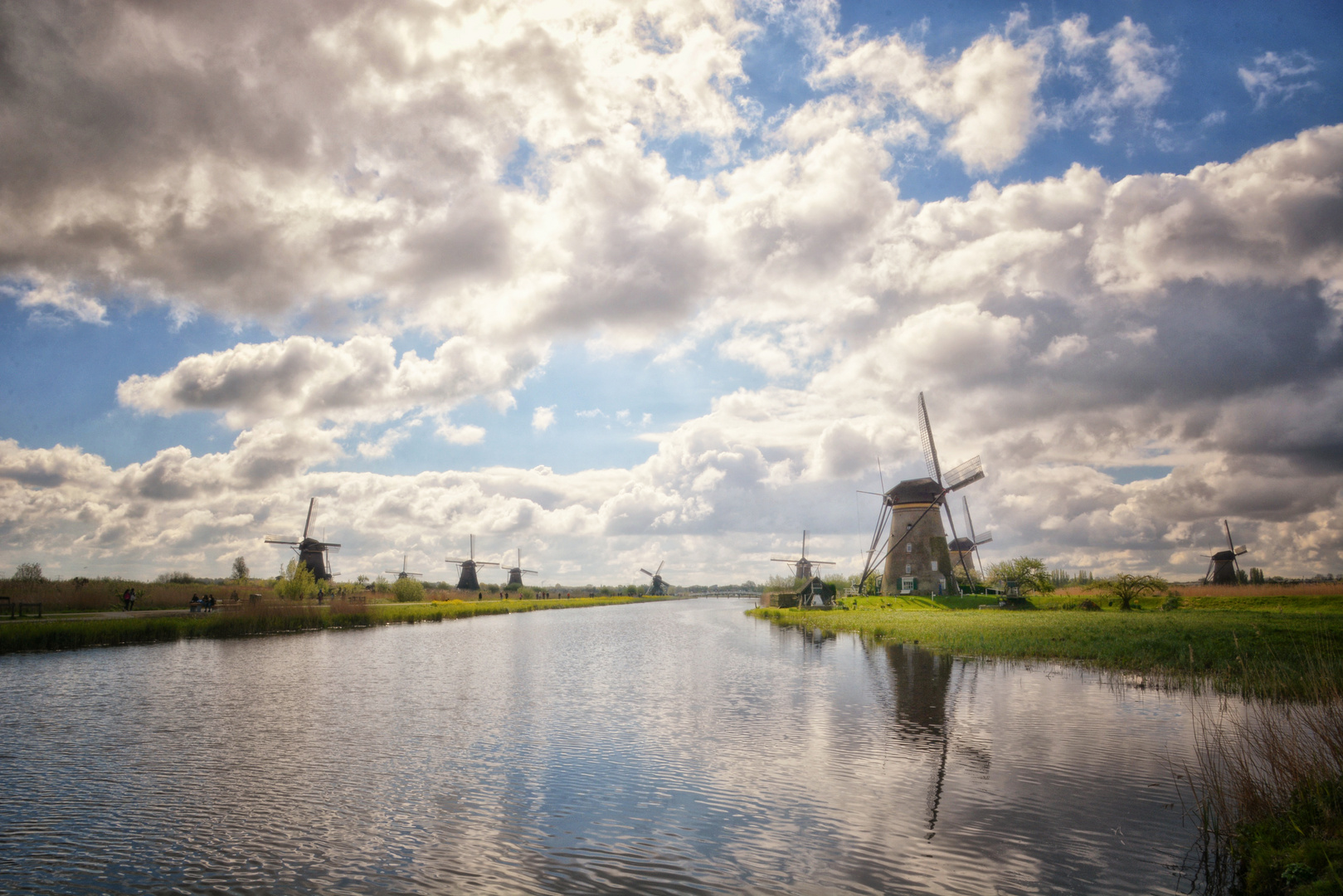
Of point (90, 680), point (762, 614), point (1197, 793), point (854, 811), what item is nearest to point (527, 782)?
point (854, 811)

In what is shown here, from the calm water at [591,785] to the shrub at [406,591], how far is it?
57268 mm

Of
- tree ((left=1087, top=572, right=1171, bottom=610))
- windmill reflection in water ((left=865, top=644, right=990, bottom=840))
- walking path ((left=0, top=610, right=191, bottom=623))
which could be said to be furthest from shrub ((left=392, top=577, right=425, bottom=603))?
tree ((left=1087, top=572, right=1171, bottom=610))

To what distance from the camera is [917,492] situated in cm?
6856

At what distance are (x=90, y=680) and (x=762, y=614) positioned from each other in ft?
192

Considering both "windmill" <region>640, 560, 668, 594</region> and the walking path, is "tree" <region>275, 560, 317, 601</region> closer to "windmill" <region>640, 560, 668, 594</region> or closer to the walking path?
the walking path

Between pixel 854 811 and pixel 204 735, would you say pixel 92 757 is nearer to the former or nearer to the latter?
pixel 204 735

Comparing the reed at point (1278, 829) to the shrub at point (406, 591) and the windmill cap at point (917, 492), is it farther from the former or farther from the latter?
the shrub at point (406, 591)

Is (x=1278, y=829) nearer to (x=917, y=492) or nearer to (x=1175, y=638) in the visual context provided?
(x=1175, y=638)

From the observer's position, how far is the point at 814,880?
7984mm

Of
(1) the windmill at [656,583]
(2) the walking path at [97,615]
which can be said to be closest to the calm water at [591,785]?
(2) the walking path at [97,615]

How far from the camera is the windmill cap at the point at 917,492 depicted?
6781 cm

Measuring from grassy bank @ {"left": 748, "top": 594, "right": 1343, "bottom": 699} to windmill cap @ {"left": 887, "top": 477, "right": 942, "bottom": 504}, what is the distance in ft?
66.7

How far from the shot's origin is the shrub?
79.4 meters

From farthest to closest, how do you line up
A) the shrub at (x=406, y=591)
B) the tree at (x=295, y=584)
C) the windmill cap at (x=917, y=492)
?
→ 1. the shrub at (x=406, y=591)
2. the windmill cap at (x=917, y=492)
3. the tree at (x=295, y=584)
